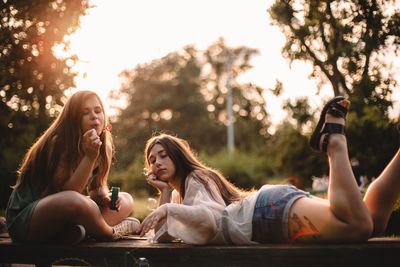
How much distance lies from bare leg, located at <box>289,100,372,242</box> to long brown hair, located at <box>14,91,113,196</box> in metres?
1.71

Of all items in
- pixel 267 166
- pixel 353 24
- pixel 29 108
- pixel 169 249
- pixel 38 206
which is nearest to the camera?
pixel 169 249

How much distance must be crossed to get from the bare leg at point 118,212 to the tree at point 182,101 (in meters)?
31.4

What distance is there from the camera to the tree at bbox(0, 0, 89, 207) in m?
6.40

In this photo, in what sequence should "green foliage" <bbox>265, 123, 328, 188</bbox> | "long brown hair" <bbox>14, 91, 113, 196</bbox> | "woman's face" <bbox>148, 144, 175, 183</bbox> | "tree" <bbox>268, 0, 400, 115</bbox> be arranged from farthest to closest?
"green foliage" <bbox>265, 123, 328, 188</bbox> < "tree" <bbox>268, 0, 400, 115</bbox> < "woman's face" <bbox>148, 144, 175, 183</bbox> < "long brown hair" <bbox>14, 91, 113, 196</bbox>

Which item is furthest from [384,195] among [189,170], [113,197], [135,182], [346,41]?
[135,182]

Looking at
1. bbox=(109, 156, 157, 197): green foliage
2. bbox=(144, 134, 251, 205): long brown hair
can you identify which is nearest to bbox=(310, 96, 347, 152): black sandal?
bbox=(144, 134, 251, 205): long brown hair

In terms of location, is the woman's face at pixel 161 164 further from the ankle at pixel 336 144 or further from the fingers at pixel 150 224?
the ankle at pixel 336 144

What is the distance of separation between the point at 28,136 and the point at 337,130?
6355 millimetres

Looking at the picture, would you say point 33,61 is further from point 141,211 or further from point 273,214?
point 273,214

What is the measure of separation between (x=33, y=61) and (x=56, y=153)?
170 inches

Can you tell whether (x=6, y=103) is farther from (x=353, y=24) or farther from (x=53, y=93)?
(x=353, y=24)

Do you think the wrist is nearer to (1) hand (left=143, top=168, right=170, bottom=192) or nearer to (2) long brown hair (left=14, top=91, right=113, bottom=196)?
(1) hand (left=143, top=168, right=170, bottom=192)

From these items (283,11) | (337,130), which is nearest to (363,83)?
(283,11)

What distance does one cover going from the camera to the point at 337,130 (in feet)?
8.30
